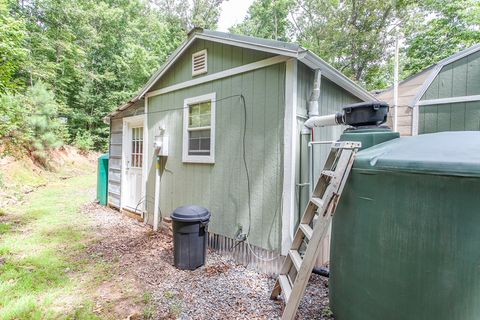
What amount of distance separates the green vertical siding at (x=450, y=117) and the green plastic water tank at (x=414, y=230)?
2.81 meters

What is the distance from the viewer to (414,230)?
5.24 ft

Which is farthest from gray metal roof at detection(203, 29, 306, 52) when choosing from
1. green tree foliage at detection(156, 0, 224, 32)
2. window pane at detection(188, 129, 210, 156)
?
green tree foliage at detection(156, 0, 224, 32)

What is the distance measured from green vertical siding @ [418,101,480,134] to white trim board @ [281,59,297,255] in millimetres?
2563

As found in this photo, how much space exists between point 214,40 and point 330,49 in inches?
446

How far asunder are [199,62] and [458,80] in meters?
4.23

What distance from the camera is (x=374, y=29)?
12.2m

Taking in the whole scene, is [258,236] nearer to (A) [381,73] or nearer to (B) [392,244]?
(B) [392,244]

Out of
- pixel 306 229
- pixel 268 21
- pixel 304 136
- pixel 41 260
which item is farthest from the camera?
pixel 268 21

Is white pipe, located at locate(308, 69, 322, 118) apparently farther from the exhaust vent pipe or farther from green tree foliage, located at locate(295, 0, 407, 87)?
green tree foliage, located at locate(295, 0, 407, 87)

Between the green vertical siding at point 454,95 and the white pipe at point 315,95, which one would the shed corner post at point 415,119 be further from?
the white pipe at point 315,95

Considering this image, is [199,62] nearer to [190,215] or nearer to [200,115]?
[200,115]

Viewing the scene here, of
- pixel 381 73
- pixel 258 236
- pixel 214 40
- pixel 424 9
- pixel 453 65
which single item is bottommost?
pixel 258 236

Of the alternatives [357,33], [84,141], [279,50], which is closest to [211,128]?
[279,50]

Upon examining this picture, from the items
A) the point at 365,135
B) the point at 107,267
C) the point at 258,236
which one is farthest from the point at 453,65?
the point at 107,267
